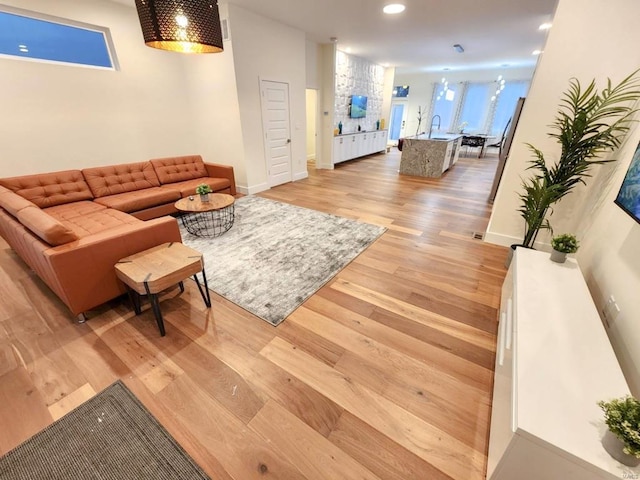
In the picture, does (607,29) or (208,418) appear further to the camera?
(607,29)

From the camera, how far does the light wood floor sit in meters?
1.31

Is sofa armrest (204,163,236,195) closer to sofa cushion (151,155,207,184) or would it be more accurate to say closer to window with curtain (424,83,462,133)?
sofa cushion (151,155,207,184)

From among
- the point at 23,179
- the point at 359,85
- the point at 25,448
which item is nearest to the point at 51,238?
the point at 25,448

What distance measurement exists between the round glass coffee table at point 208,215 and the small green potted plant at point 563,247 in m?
3.08

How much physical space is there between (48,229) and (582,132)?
4090 millimetres

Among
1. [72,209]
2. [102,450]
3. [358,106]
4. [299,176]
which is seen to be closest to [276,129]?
[299,176]

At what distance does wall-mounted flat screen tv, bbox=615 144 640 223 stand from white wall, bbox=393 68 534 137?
33.4 ft

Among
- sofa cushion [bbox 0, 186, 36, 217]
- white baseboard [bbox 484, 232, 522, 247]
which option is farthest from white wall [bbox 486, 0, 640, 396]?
sofa cushion [bbox 0, 186, 36, 217]

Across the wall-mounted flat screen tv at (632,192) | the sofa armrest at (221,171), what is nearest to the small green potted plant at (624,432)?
the wall-mounted flat screen tv at (632,192)

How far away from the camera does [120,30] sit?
3.95m

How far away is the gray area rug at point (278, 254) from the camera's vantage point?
2359mm

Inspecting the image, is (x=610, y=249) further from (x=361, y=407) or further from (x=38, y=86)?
(x=38, y=86)

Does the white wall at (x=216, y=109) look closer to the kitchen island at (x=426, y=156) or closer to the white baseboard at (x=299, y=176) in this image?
the white baseboard at (x=299, y=176)

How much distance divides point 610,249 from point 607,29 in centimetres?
196
